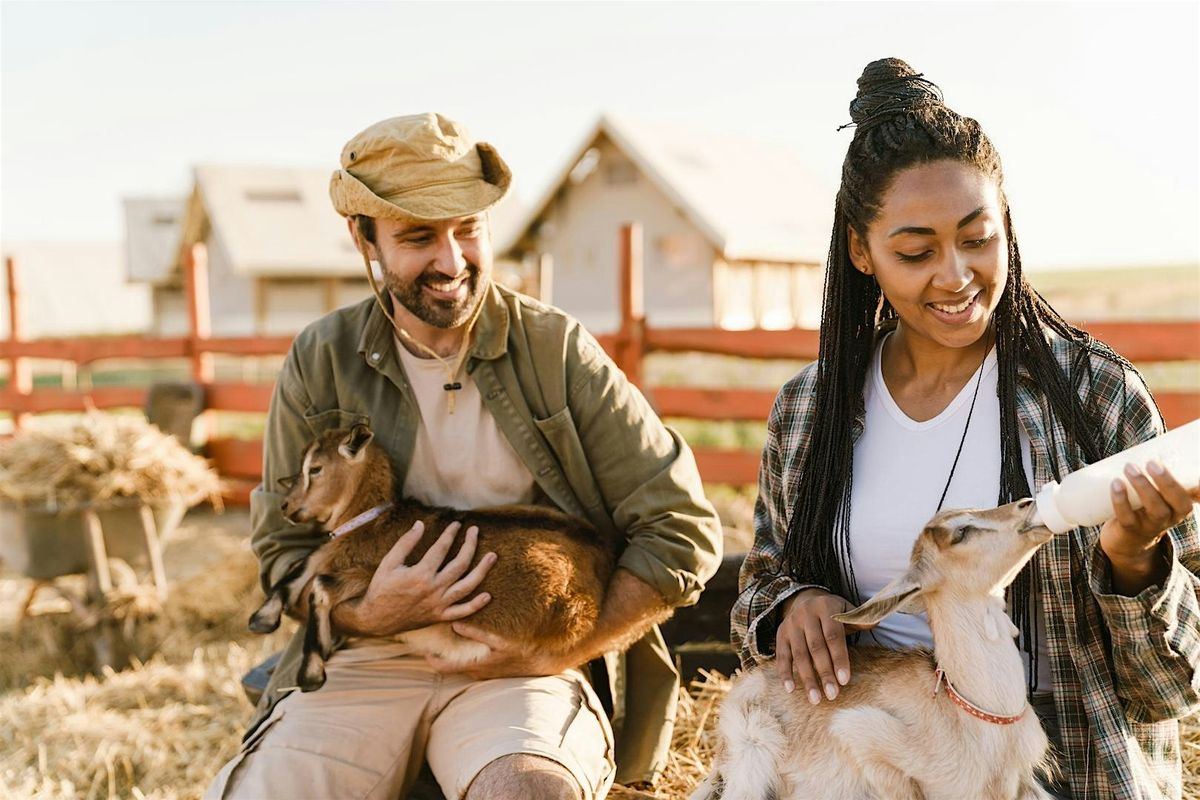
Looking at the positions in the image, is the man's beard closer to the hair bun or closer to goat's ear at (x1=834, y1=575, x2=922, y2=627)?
the hair bun

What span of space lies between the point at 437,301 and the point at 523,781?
1.57m

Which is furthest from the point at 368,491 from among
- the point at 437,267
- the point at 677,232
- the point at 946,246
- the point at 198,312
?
the point at 677,232

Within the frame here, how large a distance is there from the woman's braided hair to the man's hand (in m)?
0.99

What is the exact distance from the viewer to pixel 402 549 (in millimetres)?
3346

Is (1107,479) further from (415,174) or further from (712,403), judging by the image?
(712,403)

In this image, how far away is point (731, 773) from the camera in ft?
8.54

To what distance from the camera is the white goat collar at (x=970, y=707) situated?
234 cm

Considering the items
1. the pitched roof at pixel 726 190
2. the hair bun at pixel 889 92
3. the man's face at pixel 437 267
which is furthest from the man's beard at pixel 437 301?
the pitched roof at pixel 726 190

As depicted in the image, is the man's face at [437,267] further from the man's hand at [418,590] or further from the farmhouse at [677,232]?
the farmhouse at [677,232]

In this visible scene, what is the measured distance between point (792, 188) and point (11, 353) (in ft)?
66.1

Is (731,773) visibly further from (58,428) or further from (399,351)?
(58,428)

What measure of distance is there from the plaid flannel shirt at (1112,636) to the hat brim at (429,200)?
71.2 inches

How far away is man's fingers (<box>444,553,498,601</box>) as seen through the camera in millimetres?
3246

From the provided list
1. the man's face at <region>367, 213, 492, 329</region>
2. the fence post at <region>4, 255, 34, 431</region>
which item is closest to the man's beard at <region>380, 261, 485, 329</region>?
the man's face at <region>367, 213, 492, 329</region>
